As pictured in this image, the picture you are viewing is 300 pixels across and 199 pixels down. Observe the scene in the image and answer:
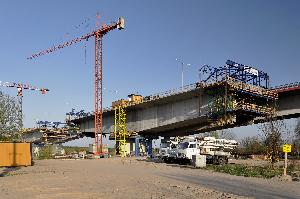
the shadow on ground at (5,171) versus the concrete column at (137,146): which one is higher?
the shadow on ground at (5,171)

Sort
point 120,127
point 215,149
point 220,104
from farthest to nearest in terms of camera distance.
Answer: point 120,127 → point 220,104 → point 215,149

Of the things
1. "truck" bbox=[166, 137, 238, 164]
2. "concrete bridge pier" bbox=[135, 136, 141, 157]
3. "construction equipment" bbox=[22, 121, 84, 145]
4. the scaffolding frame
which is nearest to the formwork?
"truck" bbox=[166, 137, 238, 164]

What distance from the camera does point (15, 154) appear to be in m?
35.2

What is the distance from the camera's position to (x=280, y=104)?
56562 millimetres

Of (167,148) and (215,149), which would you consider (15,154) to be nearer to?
(167,148)

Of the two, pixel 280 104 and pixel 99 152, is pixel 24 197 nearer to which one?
pixel 280 104

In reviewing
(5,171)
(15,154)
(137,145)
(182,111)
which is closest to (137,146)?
(137,145)

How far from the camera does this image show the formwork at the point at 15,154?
112 feet

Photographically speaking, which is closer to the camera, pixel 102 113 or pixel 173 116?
pixel 173 116

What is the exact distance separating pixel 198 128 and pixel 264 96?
1484 centimetres

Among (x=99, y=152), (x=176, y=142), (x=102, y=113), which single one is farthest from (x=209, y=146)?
(x=102, y=113)

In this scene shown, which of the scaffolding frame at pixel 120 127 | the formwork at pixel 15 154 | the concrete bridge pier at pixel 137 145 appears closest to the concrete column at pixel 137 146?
the concrete bridge pier at pixel 137 145

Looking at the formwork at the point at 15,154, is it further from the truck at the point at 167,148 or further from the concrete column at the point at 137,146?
the concrete column at the point at 137,146

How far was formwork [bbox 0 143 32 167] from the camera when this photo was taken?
34.3 meters
